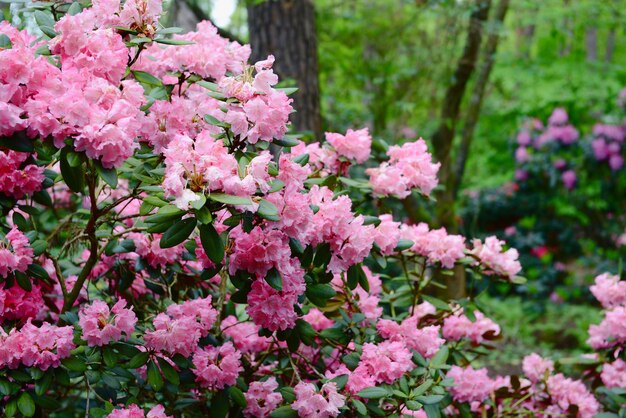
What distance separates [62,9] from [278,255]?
1037mm

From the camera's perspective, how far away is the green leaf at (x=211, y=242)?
4.39 feet

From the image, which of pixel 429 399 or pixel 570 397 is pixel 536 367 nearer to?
pixel 570 397

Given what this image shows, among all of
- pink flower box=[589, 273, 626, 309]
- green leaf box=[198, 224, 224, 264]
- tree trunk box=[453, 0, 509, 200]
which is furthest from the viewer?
tree trunk box=[453, 0, 509, 200]

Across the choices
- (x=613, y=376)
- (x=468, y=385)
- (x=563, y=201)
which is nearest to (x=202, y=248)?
(x=468, y=385)

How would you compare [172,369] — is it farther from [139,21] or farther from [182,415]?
[139,21]

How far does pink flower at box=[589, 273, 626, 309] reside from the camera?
238 cm

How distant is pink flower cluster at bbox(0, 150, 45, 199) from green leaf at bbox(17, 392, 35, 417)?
480 mm

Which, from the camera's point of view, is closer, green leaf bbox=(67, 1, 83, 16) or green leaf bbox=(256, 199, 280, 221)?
green leaf bbox=(256, 199, 280, 221)

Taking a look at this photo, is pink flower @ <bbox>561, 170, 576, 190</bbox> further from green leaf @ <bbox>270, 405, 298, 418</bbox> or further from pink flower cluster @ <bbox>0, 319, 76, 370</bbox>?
pink flower cluster @ <bbox>0, 319, 76, 370</bbox>

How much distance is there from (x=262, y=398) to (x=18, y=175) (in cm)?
84

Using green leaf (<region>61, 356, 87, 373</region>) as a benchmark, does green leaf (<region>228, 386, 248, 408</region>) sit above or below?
below

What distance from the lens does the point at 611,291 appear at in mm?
2393

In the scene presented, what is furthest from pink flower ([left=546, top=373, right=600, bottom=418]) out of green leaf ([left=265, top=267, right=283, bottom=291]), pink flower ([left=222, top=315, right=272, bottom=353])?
green leaf ([left=265, top=267, right=283, bottom=291])

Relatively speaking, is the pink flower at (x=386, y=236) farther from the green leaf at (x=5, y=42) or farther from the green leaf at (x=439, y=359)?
the green leaf at (x=5, y=42)
